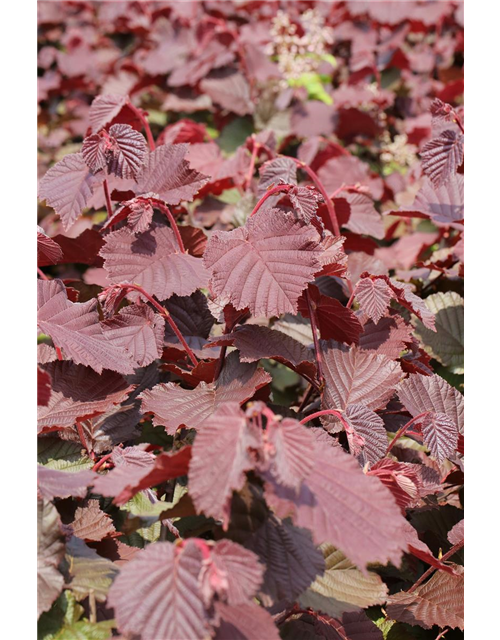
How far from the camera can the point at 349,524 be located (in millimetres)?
867

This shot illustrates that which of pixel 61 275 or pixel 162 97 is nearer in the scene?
pixel 61 275

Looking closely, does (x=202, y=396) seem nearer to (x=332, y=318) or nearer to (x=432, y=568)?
(x=332, y=318)

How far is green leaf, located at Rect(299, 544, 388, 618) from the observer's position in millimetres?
1038

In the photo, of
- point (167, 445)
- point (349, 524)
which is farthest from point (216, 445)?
point (167, 445)

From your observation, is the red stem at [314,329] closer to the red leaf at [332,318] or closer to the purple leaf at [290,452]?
the red leaf at [332,318]

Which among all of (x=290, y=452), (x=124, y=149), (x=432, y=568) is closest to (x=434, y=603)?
(x=432, y=568)

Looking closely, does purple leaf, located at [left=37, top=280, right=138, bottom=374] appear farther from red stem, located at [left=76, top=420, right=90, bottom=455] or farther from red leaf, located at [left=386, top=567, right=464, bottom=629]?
red leaf, located at [left=386, top=567, right=464, bottom=629]

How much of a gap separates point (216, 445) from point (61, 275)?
223cm

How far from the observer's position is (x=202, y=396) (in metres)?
1.26

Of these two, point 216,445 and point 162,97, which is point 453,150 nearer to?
point 216,445

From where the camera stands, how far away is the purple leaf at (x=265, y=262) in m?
1.18

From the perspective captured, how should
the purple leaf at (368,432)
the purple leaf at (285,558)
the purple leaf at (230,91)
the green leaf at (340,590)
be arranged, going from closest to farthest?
the purple leaf at (285,558), the green leaf at (340,590), the purple leaf at (368,432), the purple leaf at (230,91)

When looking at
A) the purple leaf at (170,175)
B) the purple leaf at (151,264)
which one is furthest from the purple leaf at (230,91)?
the purple leaf at (151,264)

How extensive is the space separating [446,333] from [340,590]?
0.82 metres
